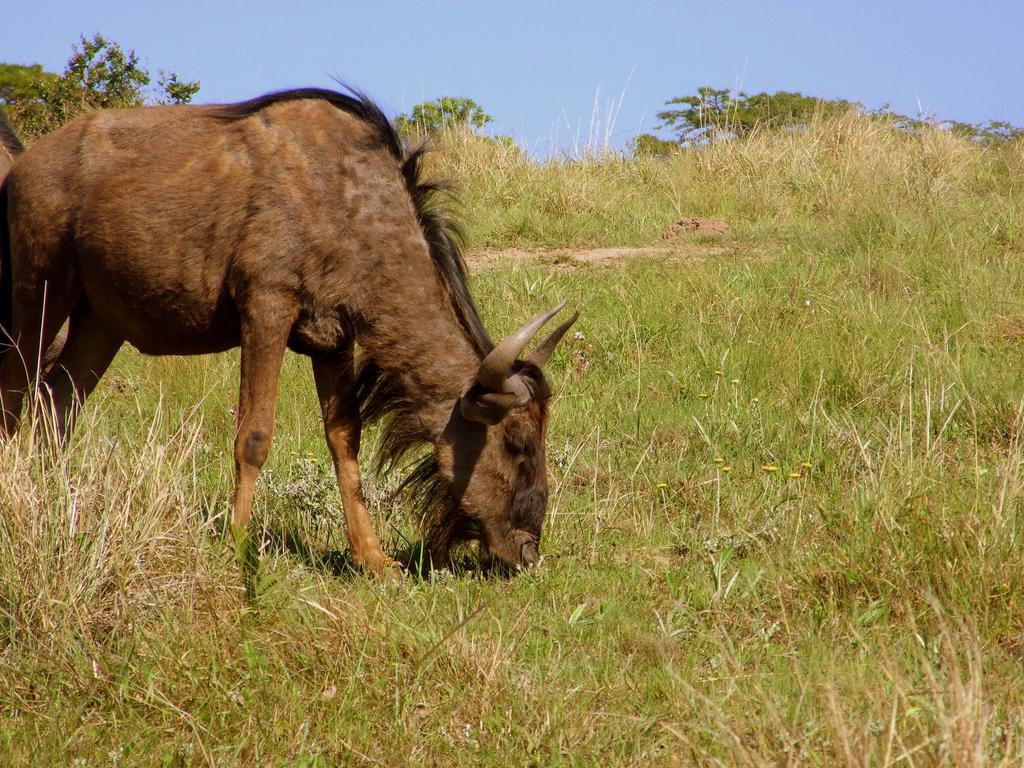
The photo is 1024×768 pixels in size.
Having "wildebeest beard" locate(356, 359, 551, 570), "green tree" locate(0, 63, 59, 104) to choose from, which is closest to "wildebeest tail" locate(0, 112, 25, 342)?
"wildebeest beard" locate(356, 359, 551, 570)

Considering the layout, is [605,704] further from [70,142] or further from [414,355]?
[70,142]

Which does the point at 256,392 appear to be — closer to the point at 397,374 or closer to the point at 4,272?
the point at 397,374

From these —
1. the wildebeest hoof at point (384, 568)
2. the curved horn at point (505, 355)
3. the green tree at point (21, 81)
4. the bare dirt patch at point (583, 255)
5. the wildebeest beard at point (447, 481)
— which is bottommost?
the wildebeest hoof at point (384, 568)

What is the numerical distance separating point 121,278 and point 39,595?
1669 mm

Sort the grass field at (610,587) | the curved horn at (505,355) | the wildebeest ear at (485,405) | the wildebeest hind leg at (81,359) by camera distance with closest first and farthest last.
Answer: the grass field at (610,587) < the curved horn at (505,355) < the wildebeest ear at (485,405) < the wildebeest hind leg at (81,359)

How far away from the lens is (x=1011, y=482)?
4.09 meters

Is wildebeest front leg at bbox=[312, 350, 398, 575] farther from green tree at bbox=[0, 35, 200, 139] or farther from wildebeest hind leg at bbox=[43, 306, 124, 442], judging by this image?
green tree at bbox=[0, 35, 200, 139]

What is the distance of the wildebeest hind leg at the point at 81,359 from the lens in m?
5.58

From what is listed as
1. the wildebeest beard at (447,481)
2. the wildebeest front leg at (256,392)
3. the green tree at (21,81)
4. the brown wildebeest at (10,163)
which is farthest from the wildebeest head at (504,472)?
the green tree at (21,81)

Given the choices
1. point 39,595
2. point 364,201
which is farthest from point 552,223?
point 39,595

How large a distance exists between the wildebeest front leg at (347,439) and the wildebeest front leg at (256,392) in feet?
1.30

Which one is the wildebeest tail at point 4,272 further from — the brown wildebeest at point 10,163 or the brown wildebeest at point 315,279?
the brown wildebeest at point 315,279

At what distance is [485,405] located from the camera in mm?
4547

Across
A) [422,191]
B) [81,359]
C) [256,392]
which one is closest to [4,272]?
[81,359]
